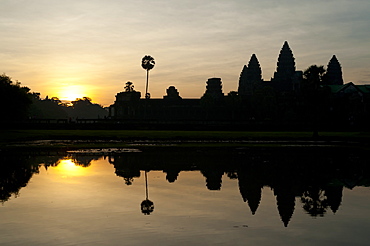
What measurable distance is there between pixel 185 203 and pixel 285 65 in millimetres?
161897

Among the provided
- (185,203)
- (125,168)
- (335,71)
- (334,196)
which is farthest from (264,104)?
(185,203)

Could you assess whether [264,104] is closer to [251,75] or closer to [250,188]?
[251,75]

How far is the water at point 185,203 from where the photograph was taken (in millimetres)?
10445

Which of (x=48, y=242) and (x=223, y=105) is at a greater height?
(x=223, y=105)

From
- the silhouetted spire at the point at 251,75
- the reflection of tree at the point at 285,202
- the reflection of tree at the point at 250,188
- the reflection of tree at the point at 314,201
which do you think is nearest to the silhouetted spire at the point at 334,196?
the reflection of tree at the point at 314,201

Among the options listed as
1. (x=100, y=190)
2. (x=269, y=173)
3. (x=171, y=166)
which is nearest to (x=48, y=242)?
(x=100, y=190)

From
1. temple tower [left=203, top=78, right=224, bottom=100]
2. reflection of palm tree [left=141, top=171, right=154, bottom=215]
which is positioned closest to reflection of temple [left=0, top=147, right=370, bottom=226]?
reflection of palm tree [left=141, top=171, right=154, bottom=215]

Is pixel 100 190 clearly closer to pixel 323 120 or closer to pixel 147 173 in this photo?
pixel 147 173

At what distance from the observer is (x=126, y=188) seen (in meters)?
17.3

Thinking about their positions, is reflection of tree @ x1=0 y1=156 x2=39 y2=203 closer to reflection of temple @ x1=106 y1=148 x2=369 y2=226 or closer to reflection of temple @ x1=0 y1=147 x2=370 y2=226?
reflection of temple @ x1=0 y1=147 x2=370 y2=226

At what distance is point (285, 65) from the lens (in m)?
170

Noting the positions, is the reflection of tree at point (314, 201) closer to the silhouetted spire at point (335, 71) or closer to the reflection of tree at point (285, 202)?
the reflection of tree at point (285, 202)

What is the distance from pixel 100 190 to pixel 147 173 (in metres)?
4.98

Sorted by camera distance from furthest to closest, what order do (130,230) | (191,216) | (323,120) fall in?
(323,120) → (191,216) → (130,230)
